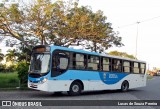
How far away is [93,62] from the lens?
57.7ft

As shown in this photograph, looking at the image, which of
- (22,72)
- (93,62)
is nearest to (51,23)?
(22,72)

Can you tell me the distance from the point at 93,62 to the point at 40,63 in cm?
404

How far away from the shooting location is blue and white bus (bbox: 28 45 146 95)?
14.7 meters

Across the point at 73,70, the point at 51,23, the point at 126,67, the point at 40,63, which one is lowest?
the point at 73,70

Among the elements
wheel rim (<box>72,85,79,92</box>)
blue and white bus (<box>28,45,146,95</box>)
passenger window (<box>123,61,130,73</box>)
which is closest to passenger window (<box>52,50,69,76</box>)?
blue and white bus (<box>28,45,146,95</box>)

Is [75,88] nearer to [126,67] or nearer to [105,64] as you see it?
[105,64]

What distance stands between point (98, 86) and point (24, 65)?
6251 mm

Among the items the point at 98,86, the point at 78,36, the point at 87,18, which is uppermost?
the point at 87,18

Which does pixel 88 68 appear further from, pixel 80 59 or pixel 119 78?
pixel 119 78

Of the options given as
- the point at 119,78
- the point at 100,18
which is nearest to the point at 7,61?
the point at 100,18

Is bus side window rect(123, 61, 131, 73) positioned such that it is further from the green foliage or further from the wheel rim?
the green foliage

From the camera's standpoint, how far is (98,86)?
1792 cm

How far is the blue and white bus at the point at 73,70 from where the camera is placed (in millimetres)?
14742

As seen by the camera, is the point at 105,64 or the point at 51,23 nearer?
the point at 105,64
